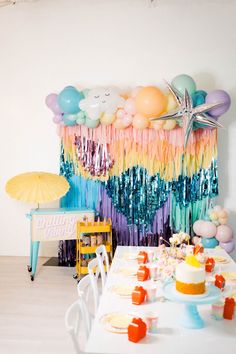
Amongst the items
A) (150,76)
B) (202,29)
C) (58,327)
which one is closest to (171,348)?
(58,327)

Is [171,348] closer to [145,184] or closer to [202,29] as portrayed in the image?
[145,184]

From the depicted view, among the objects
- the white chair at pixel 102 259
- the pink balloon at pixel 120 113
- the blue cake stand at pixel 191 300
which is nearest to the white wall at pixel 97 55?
the pink balloon at pixel 120 113

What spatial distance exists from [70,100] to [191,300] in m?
3.24

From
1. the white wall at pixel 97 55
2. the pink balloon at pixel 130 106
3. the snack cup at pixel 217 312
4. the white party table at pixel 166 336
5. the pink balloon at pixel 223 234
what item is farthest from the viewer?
the white wall at pixel 97 55

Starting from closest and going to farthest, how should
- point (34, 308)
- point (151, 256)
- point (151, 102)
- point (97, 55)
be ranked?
point (151, 256), point (34, 308), point (151, 102), point (97, 55)

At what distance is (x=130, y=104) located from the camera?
4.61 metres

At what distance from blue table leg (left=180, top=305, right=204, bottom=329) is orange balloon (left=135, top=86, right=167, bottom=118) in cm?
→ 279

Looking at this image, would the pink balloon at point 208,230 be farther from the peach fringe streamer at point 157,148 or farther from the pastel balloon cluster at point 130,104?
the pastel balloon cluster at point 130,104

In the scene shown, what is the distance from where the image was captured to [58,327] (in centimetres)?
339

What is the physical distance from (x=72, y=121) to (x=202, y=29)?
2.05 meters

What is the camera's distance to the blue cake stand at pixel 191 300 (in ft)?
6.02

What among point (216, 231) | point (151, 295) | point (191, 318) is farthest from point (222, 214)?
point (191, 318)

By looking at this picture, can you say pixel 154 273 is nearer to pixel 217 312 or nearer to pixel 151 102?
pixel 217 312

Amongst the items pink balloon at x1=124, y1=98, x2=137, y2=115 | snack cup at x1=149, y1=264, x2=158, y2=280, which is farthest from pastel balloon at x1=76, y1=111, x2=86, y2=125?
snack cup at x1=149, y1=264, x2=158, y2=280
